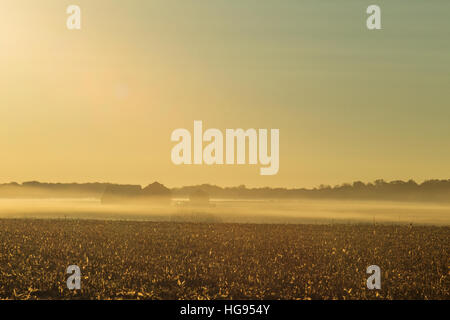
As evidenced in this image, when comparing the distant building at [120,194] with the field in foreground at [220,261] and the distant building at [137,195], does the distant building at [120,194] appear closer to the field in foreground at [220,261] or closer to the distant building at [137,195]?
the distant building at [137,195]

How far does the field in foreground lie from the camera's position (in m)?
17.3

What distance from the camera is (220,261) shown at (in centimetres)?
2266

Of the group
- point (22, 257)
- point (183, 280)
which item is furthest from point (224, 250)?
point (22, 257)

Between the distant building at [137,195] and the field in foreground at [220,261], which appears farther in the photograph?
the distant building at [137,195]

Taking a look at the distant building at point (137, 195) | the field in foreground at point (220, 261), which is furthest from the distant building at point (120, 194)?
the field in foreground at point (220, 261)

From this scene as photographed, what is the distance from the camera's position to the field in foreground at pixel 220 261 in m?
17.3

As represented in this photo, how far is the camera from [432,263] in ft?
76.8

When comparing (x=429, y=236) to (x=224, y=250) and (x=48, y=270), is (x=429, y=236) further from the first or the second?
(x=48, y=270)

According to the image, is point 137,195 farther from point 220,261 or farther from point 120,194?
point 220,261

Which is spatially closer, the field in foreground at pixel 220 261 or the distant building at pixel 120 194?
the field in foreground at pixel 220 261

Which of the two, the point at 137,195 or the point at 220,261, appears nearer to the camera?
the point at 220,261

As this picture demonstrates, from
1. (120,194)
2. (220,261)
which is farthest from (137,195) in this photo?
(220,261)

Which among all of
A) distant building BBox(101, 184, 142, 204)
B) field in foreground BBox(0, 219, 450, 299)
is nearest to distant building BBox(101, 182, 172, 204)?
distant building BBox(101, 184, 142, 204)
